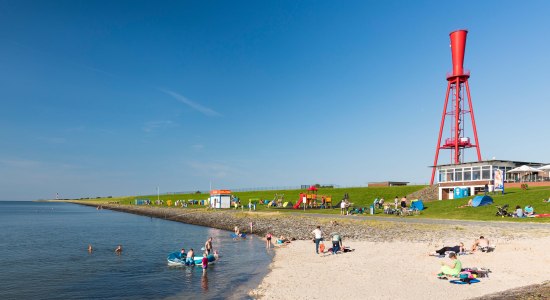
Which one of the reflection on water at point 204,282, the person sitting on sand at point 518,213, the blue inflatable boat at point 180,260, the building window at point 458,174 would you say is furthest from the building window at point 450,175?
the reflection on water at point 204,282

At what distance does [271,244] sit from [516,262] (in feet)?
67.8

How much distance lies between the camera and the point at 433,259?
21.6 meters

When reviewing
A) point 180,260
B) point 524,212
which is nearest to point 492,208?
point 524,212

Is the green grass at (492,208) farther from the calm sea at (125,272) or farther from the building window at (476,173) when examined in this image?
the calm sea at (125,272)

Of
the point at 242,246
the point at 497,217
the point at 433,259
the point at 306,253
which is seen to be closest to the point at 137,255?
the point at 242,246

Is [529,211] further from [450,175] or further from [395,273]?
[450,175]

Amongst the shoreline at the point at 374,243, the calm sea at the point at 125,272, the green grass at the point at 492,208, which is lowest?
the calm sea at the point at 125,272

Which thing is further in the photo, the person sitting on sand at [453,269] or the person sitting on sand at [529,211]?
the person sitting on sand at [529,211]

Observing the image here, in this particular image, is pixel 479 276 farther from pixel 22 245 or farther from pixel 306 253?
pixel 22 245

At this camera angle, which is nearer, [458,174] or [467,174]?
[467,174]

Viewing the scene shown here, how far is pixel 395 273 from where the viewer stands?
19.2 meters

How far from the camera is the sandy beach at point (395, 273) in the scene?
16.0 m

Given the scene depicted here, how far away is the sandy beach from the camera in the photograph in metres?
16.0

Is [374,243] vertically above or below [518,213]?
below
